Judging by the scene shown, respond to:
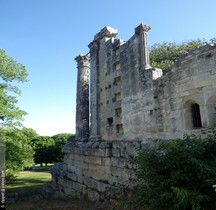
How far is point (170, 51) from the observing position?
23875mm

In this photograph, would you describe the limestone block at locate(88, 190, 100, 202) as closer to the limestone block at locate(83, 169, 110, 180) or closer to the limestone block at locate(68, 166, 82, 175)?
the limestone block at locate(83, 169, 110, 180)

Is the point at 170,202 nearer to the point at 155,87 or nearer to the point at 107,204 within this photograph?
the point at 107,204

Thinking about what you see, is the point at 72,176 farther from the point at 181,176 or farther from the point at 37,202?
the point at 181,176

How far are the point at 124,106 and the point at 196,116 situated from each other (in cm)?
387

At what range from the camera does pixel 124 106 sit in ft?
37.8

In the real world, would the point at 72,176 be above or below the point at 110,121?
below

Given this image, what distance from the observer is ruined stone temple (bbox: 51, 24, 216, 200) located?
8078 mm

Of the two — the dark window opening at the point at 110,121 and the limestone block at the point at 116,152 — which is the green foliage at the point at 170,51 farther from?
the limestone block at the point at 116,152

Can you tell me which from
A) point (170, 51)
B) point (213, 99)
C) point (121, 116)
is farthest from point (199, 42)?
point (213, 99)

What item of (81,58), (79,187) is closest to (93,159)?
(79,187)

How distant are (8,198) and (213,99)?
37.5ft

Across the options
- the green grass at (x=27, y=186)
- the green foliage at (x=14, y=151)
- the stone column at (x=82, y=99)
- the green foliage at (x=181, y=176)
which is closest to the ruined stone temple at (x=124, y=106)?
the stone column at (x=82, y=99)

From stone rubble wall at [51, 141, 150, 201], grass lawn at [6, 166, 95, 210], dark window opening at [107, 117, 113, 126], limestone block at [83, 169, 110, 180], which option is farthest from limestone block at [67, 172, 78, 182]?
dark window opening at [107, 117, 113, 126]

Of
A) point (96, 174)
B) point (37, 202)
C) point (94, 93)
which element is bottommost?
point (37, 202)
